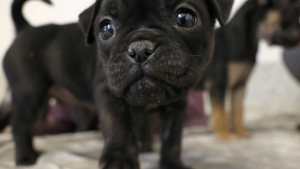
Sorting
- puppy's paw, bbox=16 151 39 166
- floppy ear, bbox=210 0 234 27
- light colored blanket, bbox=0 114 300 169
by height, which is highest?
floppy ear, bbox=210 0 234 27

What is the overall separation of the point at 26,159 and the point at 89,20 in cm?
77

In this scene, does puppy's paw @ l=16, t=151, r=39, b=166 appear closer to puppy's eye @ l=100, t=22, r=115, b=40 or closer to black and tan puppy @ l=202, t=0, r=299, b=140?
puppy's eye @ l=100, t=22, r=115, b=40

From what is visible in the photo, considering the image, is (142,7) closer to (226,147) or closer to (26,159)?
(26,159)

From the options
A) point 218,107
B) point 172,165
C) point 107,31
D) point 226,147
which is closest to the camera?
point 107,31

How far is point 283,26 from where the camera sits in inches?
96.5

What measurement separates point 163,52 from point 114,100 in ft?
1.13

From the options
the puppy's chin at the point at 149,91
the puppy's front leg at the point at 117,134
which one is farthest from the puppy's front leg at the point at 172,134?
the puppy's chin at the point at 149,91

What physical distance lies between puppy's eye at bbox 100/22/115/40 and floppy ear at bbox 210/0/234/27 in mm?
396

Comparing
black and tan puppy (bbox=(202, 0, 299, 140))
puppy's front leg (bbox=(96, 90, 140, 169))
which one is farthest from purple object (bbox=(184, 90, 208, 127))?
puppy's front leg (bbox=(96, 90, 140, 169))

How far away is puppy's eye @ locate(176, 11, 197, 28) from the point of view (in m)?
1.02

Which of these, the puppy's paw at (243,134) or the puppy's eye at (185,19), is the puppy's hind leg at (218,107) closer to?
the puppy's paw at (243,134)

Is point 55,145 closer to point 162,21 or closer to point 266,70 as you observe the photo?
point 162,21

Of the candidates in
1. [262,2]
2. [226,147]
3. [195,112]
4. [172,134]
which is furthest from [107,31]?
[195,112]

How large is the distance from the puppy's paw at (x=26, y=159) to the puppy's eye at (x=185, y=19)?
39.1 inches
